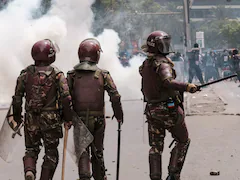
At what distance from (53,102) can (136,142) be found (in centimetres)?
355

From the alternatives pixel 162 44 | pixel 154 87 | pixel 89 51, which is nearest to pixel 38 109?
pixel 89 51

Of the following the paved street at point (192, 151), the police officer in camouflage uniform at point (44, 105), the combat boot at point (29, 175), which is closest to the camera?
the combat boot at point (29, 175)

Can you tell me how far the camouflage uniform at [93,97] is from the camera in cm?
577

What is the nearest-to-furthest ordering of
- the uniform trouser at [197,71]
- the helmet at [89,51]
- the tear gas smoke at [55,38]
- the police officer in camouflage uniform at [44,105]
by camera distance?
the police officer in camouflage uniform at [44,105]
the helmet at [89,51]
the tear gas smoke at [55,38]
the uniform trouser at [197,71]

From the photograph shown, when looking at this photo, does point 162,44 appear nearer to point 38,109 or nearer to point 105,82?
point 105,82

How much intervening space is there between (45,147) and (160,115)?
3.90ft

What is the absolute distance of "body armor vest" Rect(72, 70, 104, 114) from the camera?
5770mm

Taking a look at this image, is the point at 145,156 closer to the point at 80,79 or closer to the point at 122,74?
the point at 80,79

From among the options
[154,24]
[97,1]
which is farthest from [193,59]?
[154,24]

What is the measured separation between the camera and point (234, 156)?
7.55m

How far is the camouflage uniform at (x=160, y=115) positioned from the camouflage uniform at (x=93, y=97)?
13.8 inches

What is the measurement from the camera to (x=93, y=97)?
227 inches

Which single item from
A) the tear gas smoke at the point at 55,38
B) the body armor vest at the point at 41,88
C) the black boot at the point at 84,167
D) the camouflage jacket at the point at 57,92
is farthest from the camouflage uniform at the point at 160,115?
the tear gas smoke at the point at 55,38

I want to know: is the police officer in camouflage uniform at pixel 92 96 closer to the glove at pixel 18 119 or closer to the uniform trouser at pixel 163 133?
the uniform trouser at pixel 163 133
